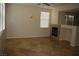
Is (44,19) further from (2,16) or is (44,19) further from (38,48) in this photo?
(2,16)

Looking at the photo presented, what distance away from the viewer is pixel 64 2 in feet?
3.60

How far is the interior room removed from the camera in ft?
3.74

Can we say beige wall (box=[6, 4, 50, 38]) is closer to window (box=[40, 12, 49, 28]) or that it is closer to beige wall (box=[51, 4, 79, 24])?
window (box=[40, 12, 49, 28])

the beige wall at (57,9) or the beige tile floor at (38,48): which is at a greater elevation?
the beige wall at (57,9)

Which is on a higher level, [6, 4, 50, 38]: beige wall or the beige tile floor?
[6, 4, 50, 38]: beige wall

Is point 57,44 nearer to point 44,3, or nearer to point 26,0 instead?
point 44,3

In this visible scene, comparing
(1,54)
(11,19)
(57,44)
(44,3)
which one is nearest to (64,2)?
(44,3)

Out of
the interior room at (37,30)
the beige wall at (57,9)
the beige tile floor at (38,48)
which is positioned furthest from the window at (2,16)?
the beige wall at (57,9)

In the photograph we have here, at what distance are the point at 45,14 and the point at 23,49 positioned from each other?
0.42 m

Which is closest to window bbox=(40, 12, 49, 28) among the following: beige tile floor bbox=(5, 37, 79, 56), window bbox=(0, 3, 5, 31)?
beige tile floor bbox=(5, 37, 79, 56)

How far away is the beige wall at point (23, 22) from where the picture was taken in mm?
1164

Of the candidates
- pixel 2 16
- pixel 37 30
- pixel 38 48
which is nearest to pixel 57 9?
pixel 37 30

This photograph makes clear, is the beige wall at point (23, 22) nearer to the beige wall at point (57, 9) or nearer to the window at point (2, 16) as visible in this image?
the window at point (2, 16)

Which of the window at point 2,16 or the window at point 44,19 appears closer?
the window at point 2,16
